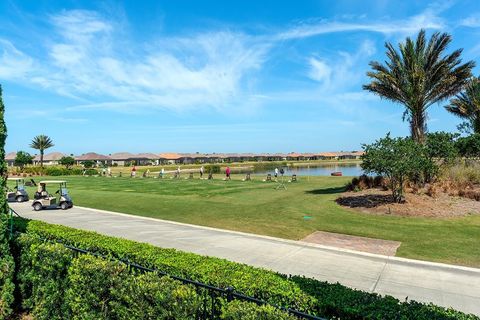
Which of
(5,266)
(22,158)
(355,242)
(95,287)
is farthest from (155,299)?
(22,158)

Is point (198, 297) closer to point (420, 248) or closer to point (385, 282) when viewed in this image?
point (385, 282)

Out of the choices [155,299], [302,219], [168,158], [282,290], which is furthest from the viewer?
[168,158]

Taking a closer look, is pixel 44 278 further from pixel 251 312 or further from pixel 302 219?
pixel 302 219

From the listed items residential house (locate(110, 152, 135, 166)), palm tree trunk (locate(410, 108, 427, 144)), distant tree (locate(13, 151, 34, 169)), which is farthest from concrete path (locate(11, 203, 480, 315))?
residential house (locate(110, 152, 135, 166))

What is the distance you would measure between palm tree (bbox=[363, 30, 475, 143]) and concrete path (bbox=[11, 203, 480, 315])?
47.9 ft

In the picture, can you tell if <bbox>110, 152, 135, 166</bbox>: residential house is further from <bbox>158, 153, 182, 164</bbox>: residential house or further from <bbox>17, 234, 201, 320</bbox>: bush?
<bbox>17, 234, 201, 320</bbox>: bush

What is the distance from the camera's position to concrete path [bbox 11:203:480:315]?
7.09 metres

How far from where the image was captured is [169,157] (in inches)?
5458

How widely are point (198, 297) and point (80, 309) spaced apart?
7.70 ft

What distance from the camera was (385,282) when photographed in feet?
24.9

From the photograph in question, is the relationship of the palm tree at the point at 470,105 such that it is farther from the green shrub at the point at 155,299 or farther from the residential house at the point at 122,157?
the residential house at the point at 122,157

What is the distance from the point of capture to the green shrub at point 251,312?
12.5 feet

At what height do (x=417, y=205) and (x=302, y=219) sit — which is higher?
(x=417, y=205)

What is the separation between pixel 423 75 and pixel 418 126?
3.09 metres
